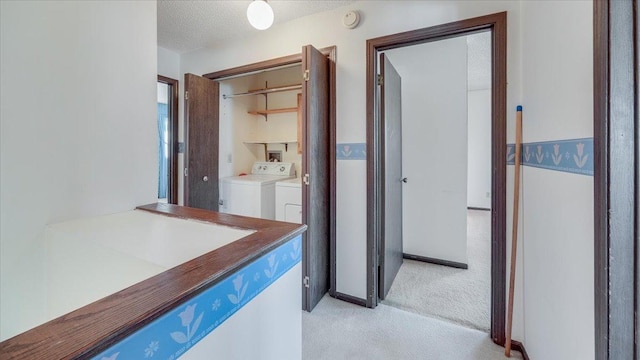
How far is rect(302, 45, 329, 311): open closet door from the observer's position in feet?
6.47

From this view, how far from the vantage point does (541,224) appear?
4.28ft

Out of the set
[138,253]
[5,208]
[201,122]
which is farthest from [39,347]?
[201,122]

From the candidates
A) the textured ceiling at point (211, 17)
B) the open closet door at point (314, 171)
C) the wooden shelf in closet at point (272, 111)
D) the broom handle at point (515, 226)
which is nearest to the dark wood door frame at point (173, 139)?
the textured ceiling at point (211, 17)

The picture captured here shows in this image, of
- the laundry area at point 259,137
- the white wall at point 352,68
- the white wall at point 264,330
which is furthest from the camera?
the laundry area at point 259,137

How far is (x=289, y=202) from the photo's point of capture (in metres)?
2.65

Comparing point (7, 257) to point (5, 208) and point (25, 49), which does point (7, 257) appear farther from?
point (25, 49)

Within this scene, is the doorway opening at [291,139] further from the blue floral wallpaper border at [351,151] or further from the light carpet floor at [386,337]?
the light carpet floor at [386,337]

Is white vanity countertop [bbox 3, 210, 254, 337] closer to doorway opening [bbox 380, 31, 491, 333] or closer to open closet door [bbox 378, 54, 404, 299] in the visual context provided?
open closet door [bbox 378, 54, 404, 299]

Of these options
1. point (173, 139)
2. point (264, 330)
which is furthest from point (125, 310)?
point (173, 139)

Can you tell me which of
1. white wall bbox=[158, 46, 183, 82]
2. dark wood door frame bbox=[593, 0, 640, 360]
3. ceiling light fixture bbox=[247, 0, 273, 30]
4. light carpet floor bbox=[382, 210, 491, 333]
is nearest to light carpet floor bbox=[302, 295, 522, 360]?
light carpet floor bbox=[382, 210, 491, 333]

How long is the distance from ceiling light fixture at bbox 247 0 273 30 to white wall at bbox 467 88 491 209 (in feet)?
16.0

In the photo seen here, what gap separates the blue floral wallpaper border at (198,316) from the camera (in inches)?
19.5

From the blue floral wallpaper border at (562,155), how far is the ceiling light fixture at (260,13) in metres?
1.69

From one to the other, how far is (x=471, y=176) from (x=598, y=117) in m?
5.36
